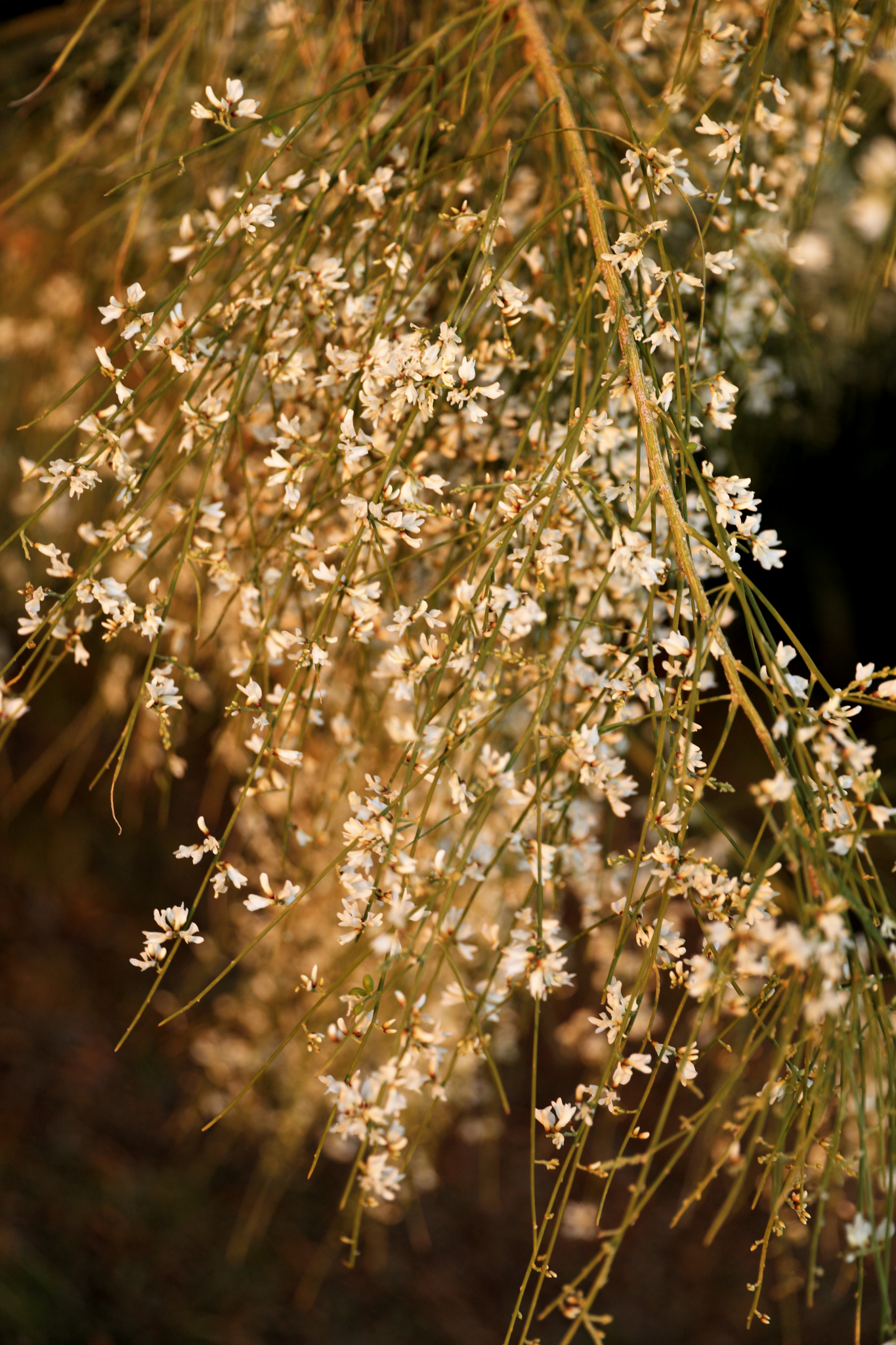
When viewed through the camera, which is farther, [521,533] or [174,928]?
[521,533]

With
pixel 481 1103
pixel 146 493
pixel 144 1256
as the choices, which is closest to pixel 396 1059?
pixel 146 493

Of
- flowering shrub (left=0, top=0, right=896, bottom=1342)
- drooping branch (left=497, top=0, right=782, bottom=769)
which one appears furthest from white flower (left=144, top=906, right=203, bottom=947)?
drooping branch (left=497, top=0, right=782, bottom=769)

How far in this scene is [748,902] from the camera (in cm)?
55

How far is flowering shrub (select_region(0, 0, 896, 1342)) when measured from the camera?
0.65m

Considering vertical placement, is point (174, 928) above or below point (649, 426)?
below

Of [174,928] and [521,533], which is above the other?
[521,533]

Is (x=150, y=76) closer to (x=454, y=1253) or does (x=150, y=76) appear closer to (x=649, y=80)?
(x=649, y=80)

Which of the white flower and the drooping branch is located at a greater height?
the drooping branch

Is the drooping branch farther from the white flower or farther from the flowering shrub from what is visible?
the white flower

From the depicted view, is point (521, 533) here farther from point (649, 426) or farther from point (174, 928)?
point (174, 928)

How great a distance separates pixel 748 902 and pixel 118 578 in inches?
62.0

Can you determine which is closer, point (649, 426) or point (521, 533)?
point (649, 426)

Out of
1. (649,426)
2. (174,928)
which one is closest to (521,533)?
(649,426)

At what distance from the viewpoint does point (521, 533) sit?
2.68ft
